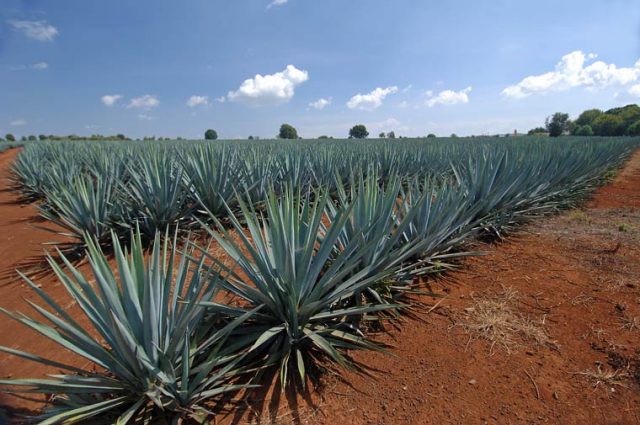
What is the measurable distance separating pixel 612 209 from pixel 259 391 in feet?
20.8

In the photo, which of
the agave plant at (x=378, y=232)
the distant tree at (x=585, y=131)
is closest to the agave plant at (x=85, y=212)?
the agave plant at (x=378, y=232)

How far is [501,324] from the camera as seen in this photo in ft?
6.42

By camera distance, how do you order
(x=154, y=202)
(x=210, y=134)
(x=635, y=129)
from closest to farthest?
(x=154, y=202) → (x=635, y=129) → (x=210, y=134)

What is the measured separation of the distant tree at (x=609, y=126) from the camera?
4898 cm

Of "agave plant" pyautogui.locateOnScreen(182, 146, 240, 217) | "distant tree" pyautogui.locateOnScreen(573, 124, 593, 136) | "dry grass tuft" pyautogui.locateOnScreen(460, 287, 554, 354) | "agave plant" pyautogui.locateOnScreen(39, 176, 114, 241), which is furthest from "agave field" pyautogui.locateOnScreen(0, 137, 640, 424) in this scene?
"distant tree" pyautogui.locateOnScreen(573, 124, 593, 136)

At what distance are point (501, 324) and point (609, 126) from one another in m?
70.5

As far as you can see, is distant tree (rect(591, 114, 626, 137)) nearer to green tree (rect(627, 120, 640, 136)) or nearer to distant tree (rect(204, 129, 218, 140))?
green tree (rect(627, 120, 640, 136))

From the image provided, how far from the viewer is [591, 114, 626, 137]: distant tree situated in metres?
49.0

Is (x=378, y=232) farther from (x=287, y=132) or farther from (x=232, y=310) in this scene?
(x=287, y=132)

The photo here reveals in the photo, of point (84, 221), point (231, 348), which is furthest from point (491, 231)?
point (84, 221)

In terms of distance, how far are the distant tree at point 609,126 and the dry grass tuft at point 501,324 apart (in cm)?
6613

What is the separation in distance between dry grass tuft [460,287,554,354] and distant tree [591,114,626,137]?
66.1m

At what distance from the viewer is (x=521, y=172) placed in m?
4.10

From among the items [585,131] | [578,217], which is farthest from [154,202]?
[585,131]
